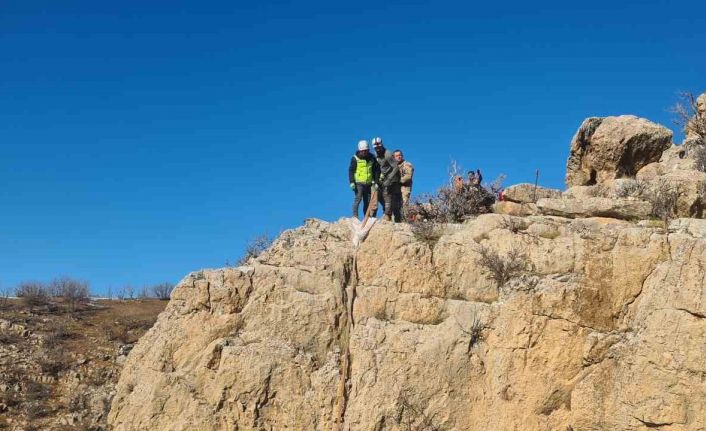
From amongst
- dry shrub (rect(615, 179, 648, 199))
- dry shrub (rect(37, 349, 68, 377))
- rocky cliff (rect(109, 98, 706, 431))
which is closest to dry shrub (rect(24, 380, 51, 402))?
dry shrub (rect(37, 349, 68, 377))

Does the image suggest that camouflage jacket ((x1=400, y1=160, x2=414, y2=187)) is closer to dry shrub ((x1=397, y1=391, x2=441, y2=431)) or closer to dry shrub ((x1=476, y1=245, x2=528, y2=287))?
dry shrub ((x1=476, y1=245, x2=528, y2=287))

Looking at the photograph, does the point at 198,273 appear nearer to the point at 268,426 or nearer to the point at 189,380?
the point at 189,380

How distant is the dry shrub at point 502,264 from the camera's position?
11758mm

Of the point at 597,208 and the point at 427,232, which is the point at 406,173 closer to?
the point at 427,232

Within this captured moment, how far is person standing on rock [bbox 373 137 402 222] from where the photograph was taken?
14.3m

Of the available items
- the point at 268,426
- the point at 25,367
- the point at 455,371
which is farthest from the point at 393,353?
the point at 25,367

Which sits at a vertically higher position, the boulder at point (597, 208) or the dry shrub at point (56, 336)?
the boulder at point (597, 208)

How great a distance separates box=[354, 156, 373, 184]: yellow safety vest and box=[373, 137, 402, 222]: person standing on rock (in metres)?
0.24

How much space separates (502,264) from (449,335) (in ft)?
5.43

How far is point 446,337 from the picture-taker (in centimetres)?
1130

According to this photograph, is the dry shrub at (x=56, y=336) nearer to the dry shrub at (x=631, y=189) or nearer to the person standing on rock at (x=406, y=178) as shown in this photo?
the person standing on rock at (x=406, y=178)

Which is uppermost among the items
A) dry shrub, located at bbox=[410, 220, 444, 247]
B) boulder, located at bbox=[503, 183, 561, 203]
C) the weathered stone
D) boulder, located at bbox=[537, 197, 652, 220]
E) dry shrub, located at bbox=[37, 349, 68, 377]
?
boulder, located at bbox=[503, 183, 561, 203]

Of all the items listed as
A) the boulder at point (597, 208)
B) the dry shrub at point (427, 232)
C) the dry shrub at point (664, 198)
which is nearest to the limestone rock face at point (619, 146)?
the dry shrub at point (664, 198)

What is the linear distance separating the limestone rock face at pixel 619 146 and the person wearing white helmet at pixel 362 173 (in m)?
6.09
